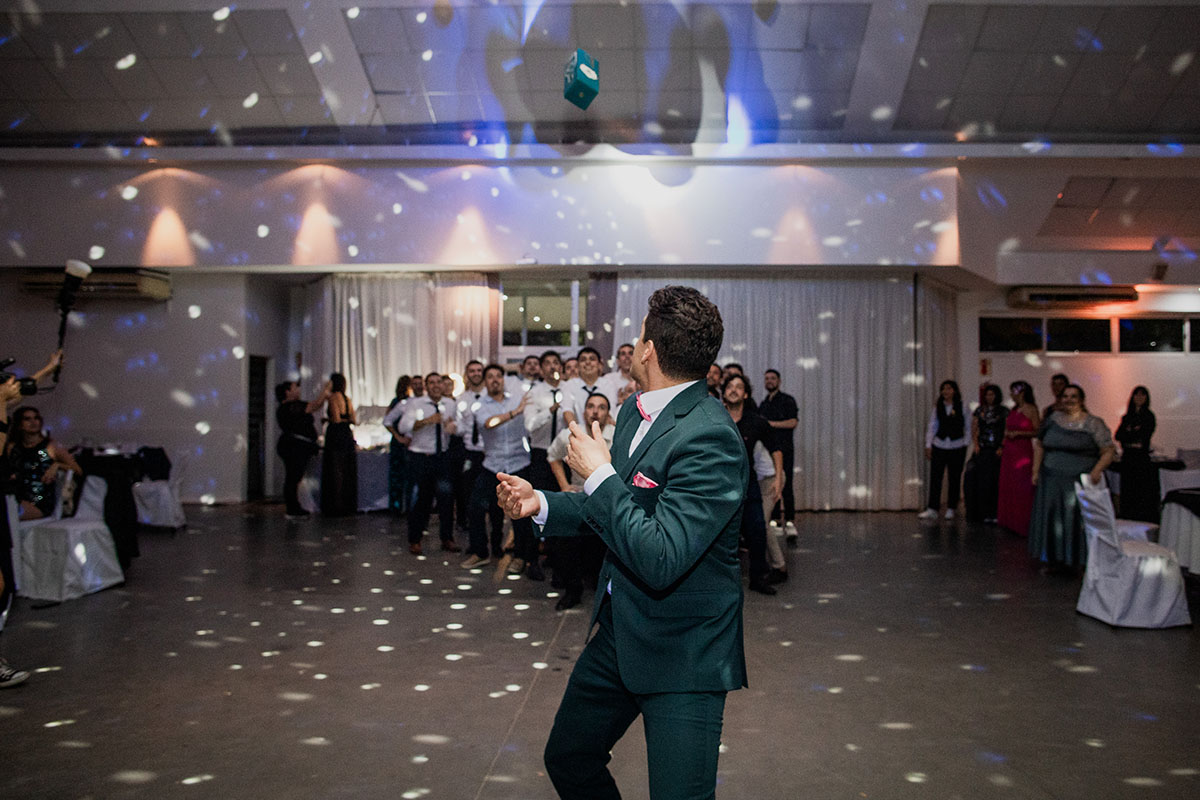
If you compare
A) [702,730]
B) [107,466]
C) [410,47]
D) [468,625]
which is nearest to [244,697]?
[468,625]

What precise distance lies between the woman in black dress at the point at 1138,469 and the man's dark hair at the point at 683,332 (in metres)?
6.88

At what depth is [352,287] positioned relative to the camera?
10.0 m

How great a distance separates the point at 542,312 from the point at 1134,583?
7084mm

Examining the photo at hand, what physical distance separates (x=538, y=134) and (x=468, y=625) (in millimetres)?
6195

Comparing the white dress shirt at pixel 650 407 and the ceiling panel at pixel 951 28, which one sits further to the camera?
the ceiling panel at pixel 951 28

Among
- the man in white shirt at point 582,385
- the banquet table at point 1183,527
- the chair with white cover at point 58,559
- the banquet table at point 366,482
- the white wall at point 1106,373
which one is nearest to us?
the chair with white cover at point 58,559

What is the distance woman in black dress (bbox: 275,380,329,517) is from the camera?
8805mm

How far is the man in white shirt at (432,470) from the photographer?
6.62 m

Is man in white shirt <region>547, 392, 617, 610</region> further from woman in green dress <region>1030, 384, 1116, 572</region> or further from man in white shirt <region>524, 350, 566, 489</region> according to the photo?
woman in green dress <region>1030, 384, 1116, 572</region>

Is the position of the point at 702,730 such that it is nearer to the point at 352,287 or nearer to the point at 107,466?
the point at 107,466

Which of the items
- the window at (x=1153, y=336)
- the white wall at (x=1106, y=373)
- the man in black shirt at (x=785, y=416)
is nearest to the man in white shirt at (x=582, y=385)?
the man in black shirt at (x=785, y=416)

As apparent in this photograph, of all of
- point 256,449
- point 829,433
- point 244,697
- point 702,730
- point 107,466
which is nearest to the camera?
point 702,730

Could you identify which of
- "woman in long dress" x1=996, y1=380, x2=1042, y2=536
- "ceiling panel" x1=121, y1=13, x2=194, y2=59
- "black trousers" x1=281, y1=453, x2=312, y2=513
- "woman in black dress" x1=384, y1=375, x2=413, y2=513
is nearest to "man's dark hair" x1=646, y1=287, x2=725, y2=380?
"woman in long dress" x1=996, y1=380, x2=1042, y2=536

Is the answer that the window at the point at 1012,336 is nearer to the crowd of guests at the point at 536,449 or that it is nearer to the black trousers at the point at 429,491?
the crowd of guests at the point at 536,449
